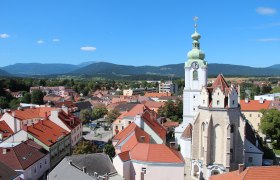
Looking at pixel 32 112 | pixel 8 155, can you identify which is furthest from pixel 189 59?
pixel 32 112

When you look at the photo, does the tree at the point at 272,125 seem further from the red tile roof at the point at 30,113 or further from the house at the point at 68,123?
the red tile roof at the point at 30,113

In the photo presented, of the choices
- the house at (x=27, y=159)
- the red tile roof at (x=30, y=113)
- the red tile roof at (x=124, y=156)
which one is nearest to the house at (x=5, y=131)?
the red tile roof at (x=30, y=113)

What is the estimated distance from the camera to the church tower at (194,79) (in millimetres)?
58469

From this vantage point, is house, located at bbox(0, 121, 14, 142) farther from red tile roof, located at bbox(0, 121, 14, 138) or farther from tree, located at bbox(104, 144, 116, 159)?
tree, located at bbox(104, 144, 116, 159)

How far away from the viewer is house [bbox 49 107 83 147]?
61781mm

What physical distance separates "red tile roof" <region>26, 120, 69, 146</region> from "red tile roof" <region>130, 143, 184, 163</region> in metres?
17.9

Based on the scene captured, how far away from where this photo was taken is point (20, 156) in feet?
143

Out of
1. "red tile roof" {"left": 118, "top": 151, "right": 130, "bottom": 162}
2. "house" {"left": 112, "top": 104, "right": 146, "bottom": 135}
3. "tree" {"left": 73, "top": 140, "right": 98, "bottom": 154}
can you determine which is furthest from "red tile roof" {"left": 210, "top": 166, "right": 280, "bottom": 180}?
"house" {"left": 112, "top": 104, "right": 146, "bottom": 135}

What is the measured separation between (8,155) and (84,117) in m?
59.0

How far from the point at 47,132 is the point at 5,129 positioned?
42.9 feet

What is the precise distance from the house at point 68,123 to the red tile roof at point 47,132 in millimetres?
1159

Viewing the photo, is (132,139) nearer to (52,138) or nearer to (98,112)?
(52,138)

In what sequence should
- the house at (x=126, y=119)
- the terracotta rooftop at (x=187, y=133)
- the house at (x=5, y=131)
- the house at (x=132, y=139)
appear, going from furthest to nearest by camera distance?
the house at (x=126, y=119), the house at (x=5, y=131), the terracotta rooftop at (x=187, y=133), the house at (x=132, y=139)

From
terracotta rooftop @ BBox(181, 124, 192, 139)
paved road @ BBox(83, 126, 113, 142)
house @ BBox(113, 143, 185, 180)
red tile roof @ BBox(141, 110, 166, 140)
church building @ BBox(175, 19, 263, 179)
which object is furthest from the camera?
paved road @ BBox(83, 126, 113, 142)
